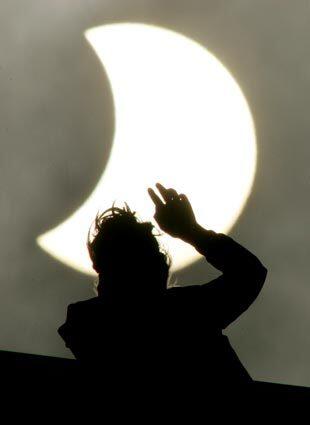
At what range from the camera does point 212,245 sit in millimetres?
2090

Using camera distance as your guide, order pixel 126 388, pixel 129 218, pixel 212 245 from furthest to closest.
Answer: pixel 129 218, pixel 212 245, pixel 126 388

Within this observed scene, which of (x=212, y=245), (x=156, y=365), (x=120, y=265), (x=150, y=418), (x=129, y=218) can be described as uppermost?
(x=129, y=218)

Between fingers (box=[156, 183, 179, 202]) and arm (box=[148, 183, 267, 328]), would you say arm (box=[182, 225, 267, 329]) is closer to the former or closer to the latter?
arm (box=[148, 183, 267, 328])

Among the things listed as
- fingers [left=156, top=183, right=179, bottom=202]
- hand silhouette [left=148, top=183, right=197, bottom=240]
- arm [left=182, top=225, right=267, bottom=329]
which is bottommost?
arm [left=182, top=225, right=267, bottom=329]

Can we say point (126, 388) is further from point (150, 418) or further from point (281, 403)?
Answer: point (281, 403)

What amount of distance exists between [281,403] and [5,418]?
73cm

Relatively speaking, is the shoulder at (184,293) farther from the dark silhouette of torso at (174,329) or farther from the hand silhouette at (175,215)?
the hand silhouette at (175,215)

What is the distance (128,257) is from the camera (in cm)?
219

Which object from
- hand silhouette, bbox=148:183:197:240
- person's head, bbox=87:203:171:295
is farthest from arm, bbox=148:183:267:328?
person's head, bbox=87:203:171:295

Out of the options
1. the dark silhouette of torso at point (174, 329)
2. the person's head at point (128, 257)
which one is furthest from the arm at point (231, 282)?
the person's head at point (128, 257)

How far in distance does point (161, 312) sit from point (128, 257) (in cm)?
21

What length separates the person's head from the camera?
2.16m

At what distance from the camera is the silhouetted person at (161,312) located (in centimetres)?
196

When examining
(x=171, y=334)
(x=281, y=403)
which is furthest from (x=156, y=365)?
(x=281, y=403)
